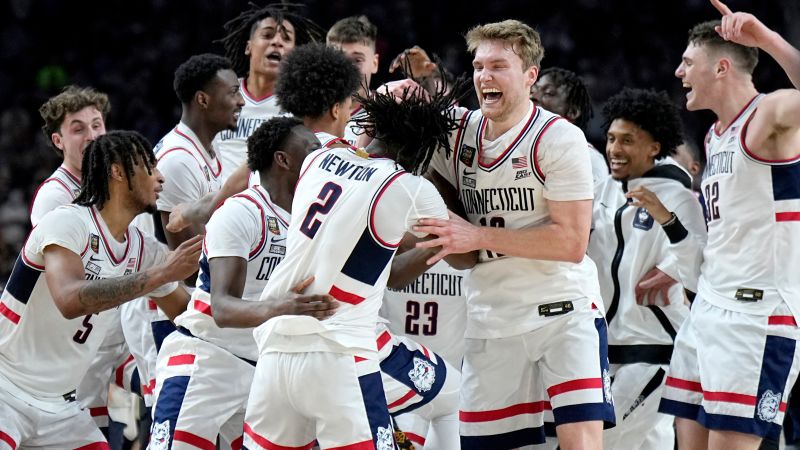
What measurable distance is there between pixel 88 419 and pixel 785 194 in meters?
3.62

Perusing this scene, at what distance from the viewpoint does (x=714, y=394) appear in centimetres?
545

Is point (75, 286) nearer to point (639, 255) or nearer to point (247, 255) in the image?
point (247, 255)

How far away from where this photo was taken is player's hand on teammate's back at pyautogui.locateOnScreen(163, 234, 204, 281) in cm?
496

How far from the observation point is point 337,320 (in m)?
4.36

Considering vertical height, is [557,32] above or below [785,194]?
above

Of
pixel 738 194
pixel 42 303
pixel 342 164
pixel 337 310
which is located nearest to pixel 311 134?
pixel 342 164

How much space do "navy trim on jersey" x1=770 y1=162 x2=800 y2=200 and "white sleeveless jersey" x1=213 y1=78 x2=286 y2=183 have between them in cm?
329

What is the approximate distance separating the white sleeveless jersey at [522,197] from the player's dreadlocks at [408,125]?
316mm

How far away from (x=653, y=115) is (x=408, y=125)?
9.13ft

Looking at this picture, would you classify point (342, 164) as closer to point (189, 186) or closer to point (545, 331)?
point (545, 331)

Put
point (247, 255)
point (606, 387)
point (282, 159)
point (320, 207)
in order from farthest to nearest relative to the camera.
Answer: point (282, 159)
point (247, 255)
point (606, 387)
point (320, 207)

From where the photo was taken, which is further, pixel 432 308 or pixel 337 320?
pixel 432 308

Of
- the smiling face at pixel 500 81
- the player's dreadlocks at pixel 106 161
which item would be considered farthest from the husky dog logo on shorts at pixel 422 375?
the player's dreadlocks at pixel 106 161

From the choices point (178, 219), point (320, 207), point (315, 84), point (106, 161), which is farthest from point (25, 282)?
point (320, 207)
